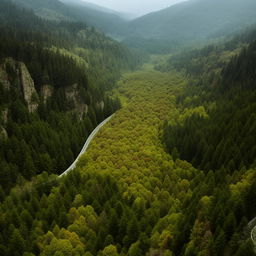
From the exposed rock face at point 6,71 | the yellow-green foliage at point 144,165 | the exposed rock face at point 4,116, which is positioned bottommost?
the yellow-green foliage at point 144,165

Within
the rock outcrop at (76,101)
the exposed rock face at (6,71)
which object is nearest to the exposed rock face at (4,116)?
the exposed rock face at (6,71)

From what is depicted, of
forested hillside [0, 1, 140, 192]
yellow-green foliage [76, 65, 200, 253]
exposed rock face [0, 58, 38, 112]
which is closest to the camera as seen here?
yellow-green foliage [76, 65, 200, 253]

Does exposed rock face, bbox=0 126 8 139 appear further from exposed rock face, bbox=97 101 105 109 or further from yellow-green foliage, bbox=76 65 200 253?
exposed rock face, bbox=97 101 105 109

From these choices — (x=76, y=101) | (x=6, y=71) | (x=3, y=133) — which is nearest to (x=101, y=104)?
(x=76, y=101)

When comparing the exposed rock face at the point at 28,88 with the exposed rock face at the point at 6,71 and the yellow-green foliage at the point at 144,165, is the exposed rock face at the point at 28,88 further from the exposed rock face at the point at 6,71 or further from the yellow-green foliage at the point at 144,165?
the yellow-green foliage at the point at 144,165

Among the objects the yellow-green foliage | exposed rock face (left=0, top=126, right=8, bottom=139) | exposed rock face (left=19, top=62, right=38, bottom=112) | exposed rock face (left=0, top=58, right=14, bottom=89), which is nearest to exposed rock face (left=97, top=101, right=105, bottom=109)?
the yellow-green foliage

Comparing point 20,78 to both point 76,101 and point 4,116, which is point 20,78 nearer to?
point 4,116
